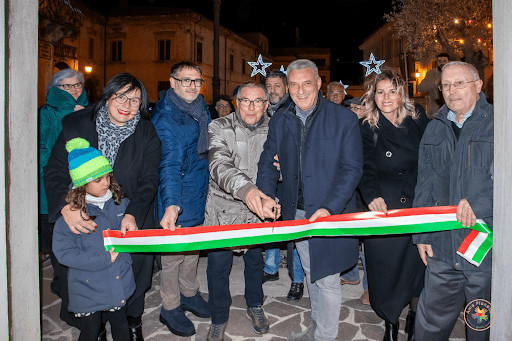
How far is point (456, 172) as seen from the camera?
3119 mm

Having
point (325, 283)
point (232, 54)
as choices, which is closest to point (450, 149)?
point (325, 283)

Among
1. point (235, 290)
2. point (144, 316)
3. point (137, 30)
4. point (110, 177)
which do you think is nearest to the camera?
point (110, 177)

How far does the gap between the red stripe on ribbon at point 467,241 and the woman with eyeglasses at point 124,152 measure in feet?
8.24

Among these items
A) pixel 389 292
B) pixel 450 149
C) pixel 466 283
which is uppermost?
pixel 450 149

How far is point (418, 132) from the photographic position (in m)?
3.99

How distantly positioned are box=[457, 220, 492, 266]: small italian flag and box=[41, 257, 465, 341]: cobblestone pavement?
1650 millimetres

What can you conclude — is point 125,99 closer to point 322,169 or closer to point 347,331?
point 322,169

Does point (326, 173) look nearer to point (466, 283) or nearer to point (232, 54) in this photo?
point (466, 283)

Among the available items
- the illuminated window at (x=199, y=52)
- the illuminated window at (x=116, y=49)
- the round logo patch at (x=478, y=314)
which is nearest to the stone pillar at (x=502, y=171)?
the round logo patch at (x=478, y=314)

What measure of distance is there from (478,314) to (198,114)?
9.74 feet

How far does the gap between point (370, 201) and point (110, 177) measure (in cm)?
228

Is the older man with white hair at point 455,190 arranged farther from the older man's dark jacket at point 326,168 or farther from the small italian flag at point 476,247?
the older man's dark jacket at point 326,168

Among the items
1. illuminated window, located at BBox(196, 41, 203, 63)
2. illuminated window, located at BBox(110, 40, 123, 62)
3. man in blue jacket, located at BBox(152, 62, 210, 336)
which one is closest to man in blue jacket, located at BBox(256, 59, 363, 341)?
man in blue jacket, located at BBox(152, 62, 210, 336)

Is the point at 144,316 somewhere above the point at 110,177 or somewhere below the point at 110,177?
below
